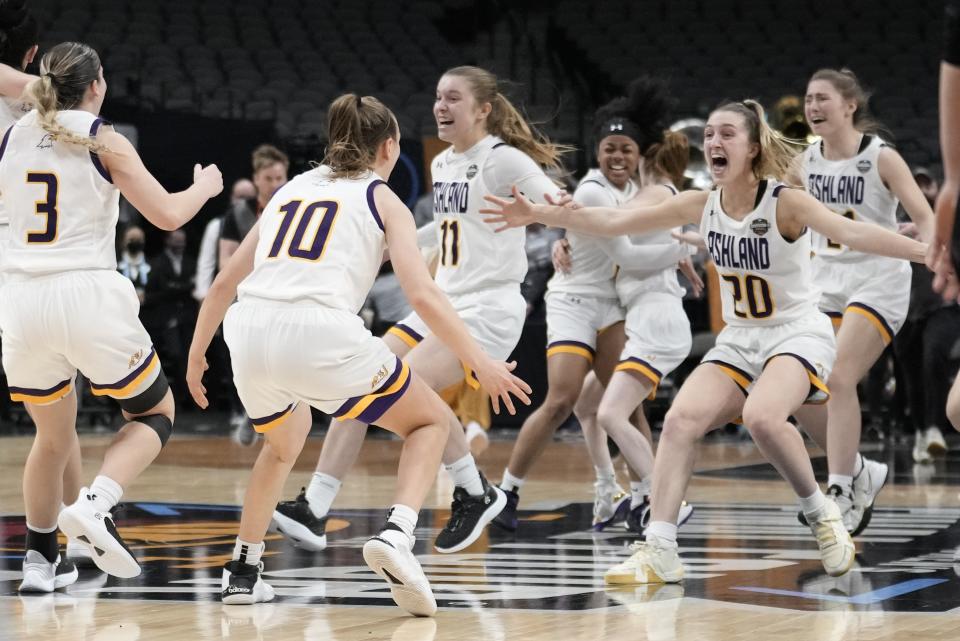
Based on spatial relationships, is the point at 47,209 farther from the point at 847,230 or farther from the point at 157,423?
the point at 847,230

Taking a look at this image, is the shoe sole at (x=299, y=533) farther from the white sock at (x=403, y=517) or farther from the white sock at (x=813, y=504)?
the white sock at (x=813, y=504)

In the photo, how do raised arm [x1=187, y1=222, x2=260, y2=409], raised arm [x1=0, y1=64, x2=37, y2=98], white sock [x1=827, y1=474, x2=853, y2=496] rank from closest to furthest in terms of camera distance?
raised arm [x1=187, y1=222, x2=260, y2=409] < raised arm [x1=0, y1=64, x2=37, y2=98] < white sock [x1=827, y1=474, x2=853, y2=496]

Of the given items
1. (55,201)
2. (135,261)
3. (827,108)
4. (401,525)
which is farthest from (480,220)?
(135,261)

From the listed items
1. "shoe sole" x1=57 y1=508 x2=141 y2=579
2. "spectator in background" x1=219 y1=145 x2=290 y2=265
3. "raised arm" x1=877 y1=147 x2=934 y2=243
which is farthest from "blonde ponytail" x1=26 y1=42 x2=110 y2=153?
"spectator in background" x1=219 y1=145 x2=290 y2=265

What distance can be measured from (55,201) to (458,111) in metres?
2.06

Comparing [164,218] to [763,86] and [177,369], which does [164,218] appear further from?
[763,86]

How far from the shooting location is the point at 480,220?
19.8 feet

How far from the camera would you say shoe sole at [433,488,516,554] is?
5.53m

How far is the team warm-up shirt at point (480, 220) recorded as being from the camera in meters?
6.03

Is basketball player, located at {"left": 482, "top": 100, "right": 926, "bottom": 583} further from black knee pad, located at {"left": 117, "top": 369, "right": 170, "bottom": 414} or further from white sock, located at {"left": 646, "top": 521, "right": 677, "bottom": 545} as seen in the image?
black knee pad, located at {"left": 117, "top": 369, "right": 170, "bottom": 414}

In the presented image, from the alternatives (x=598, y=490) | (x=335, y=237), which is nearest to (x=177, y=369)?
(x=598, y=490)

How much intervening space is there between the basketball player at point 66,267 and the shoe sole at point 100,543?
68 millimetres

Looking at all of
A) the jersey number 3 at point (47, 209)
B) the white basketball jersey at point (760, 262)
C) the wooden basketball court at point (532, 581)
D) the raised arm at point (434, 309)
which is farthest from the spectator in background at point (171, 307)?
the raised arm at point (434, 309)

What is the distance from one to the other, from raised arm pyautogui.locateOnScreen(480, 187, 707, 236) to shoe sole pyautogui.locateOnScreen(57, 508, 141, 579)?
1.81m
